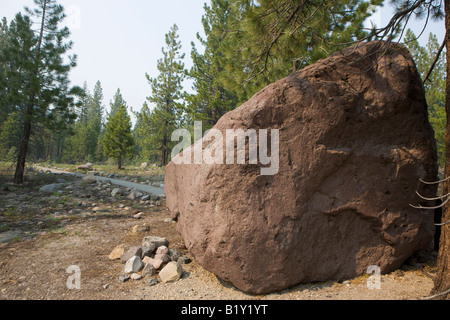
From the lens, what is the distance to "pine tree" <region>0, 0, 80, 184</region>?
10.3m

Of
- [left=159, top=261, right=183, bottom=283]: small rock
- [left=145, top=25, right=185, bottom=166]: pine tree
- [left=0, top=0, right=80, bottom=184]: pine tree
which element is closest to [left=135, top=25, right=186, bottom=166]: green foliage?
[left=145, top=25, right=185, bottom=166]: pine tree

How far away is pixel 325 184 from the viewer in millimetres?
3561

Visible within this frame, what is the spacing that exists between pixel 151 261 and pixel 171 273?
0.52 m

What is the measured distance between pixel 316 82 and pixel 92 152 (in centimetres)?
4012

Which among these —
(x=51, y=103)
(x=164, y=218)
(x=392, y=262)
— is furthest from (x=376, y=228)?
(x=51, y=103)

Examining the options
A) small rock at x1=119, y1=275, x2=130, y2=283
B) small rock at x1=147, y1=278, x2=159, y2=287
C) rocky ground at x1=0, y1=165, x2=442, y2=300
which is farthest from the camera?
small rock at x1=119, y1=275, x2=130, y2=283

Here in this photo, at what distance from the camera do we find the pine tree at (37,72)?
407 inches

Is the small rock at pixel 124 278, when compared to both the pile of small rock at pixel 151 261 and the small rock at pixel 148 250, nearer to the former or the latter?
the pile of small rock at pixel 151 261

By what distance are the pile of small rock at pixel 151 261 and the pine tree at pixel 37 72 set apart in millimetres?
8973

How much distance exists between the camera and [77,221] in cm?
637

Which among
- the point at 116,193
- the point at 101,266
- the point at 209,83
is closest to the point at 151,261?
the point at 101,266

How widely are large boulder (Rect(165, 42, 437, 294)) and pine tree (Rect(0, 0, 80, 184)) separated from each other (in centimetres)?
989

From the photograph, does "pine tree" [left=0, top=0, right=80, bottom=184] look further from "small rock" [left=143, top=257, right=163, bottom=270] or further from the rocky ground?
"small rock" [left=143, top=257, right=163, bottom=270]

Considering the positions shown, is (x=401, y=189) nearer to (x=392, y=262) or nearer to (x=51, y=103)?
(x=392, y=262)
